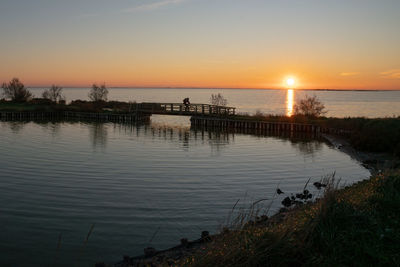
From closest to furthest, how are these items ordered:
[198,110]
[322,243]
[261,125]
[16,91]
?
[322,243], [261,125], [198,110], [16,91]

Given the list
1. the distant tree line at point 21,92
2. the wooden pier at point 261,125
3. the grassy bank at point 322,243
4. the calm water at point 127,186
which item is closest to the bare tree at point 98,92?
the distant tree line at point 21,92

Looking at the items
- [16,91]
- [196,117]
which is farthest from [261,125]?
[16,91]

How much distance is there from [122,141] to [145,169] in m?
13.4

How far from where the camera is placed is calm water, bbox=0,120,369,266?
11234 millimetres

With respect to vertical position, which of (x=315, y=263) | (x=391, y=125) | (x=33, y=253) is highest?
(x=391, y=125)

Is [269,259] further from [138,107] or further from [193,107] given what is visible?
[138,107]

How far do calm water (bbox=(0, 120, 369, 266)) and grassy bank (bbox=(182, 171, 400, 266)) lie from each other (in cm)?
457

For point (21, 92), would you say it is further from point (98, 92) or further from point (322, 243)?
point (322, 243)

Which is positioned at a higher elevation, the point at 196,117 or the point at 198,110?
the point at 198,110

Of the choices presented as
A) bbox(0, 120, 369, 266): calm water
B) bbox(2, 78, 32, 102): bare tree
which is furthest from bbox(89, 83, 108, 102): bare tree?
bbox(0, 120, 369, 266): calm water

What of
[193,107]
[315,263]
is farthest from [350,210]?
[193,107]

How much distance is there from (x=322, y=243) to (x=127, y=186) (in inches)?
478

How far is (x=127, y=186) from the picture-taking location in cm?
1789

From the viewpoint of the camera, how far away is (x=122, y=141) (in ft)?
114
